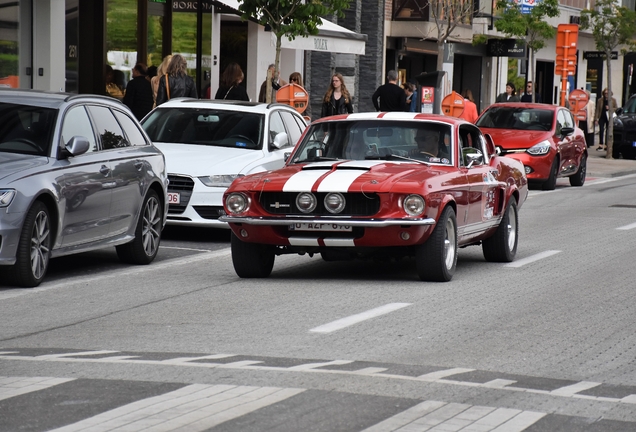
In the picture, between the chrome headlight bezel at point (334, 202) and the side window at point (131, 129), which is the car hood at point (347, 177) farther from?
the side window at point (131, 129)

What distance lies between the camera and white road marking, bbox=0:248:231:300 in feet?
35.9

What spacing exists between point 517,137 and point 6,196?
16423 mm

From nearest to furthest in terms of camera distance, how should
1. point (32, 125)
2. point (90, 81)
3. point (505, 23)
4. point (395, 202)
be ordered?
point (395, 202) → point (32, 125) → point (90, 81) → point (505, 23)

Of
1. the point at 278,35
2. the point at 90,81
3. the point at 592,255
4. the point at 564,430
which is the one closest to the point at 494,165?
the point at 592,255

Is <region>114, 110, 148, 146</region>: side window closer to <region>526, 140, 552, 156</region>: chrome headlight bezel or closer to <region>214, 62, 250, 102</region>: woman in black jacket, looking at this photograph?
<region>214, 62, 250, 102</region>: woman in black jacket

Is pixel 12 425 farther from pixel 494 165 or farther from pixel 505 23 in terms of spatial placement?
pixel 505 23

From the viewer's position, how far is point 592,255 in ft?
47.8

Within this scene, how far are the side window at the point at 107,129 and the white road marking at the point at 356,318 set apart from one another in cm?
361

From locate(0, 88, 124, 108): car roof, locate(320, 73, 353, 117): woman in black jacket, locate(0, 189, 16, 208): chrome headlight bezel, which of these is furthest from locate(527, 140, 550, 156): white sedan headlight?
locate(0, 189, 16, 208): chrome headlight bezel

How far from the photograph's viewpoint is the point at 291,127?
56.7 ft

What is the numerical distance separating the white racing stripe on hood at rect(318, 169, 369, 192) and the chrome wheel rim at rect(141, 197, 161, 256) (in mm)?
2478

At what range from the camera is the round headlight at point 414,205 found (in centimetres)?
1105

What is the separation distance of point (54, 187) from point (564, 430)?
6.07 m

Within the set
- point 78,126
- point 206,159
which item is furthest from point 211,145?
point 78,126
